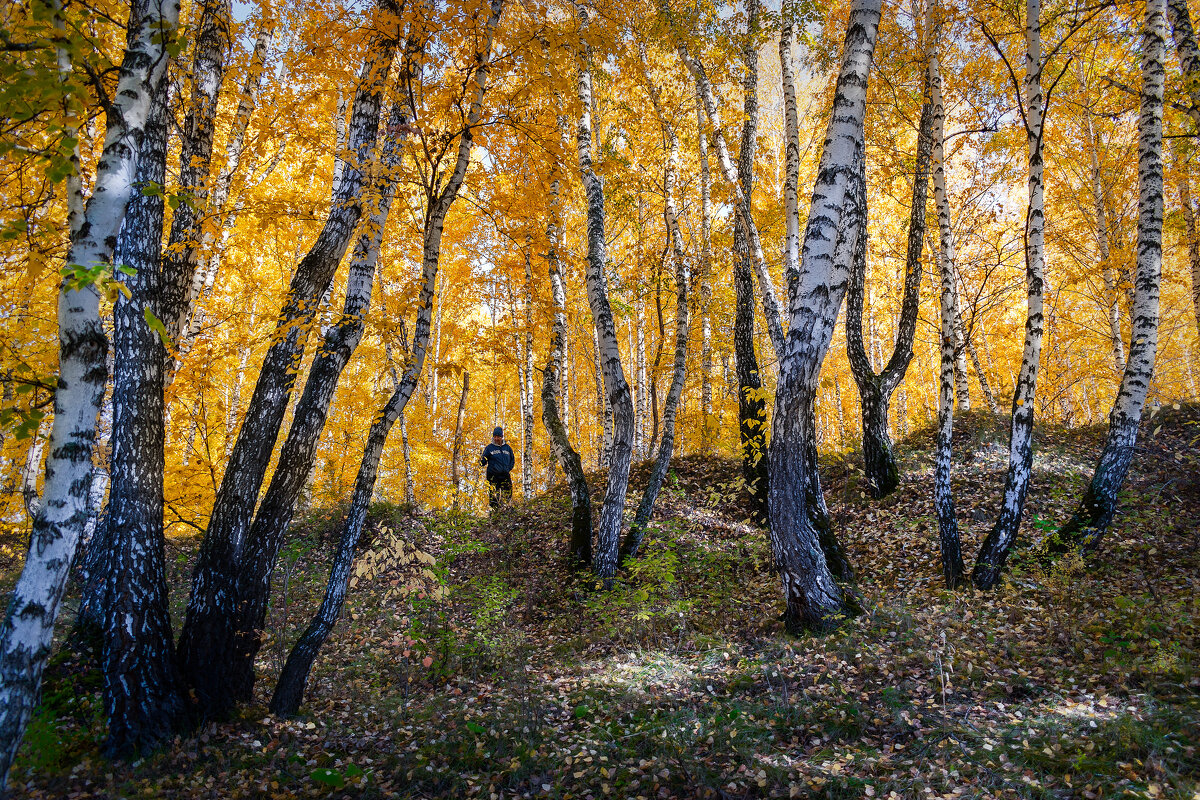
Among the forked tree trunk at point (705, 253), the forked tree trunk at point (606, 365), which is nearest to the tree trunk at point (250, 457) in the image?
the forked tree trunk at point (606, 365)

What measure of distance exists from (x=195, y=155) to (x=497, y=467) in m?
7.28

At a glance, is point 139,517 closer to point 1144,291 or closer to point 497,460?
point 497,460

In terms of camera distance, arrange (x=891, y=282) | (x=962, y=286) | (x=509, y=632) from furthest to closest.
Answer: (x=891, y=282), (x=962, y=286), (x=509, y=632)

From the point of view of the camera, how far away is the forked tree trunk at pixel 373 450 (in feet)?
16.3

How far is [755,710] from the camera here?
4398mm

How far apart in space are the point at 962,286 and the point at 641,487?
1081cm

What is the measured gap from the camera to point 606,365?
26.7 ft

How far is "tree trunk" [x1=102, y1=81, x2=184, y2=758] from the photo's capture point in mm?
4152

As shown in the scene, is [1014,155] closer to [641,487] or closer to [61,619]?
[641,487]

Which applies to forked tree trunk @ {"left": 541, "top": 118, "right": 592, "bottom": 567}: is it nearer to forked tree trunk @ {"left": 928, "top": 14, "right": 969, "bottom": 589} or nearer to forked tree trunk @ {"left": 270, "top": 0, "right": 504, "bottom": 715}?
forked tree trunk @ {"left": 270, "top": 0, "right": 504, "bottom": 715}

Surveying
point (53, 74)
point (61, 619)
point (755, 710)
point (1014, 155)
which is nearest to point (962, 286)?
point (1014, 155)

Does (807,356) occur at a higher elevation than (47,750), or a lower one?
higher

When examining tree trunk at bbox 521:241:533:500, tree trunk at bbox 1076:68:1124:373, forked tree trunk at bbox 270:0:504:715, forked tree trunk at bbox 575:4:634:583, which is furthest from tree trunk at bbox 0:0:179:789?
tree trunk at bbox 1076:68:1124:373

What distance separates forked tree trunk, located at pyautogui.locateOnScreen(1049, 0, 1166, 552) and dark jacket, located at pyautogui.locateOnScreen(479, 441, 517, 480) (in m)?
8.96
